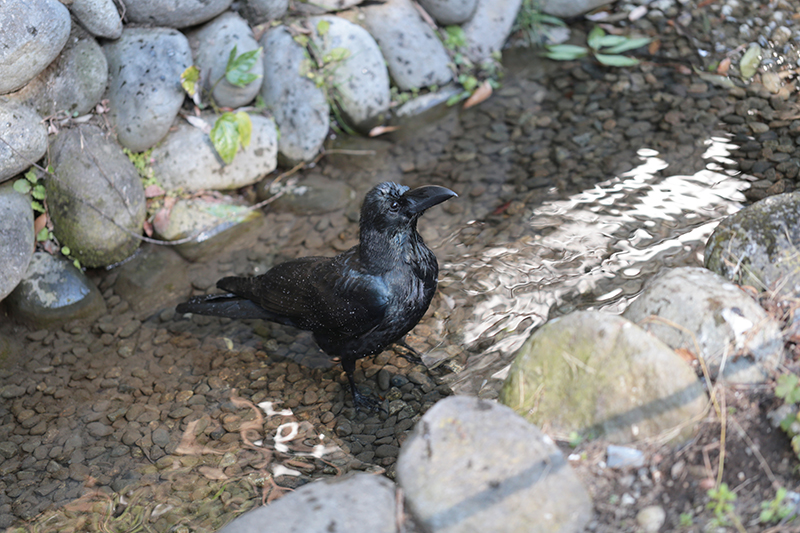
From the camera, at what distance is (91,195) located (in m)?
4.55

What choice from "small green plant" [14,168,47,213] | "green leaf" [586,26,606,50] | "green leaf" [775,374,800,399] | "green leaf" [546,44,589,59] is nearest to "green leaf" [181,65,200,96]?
"small green plant" [14,168,47,213]

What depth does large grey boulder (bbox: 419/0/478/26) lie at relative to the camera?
6086 millimetres

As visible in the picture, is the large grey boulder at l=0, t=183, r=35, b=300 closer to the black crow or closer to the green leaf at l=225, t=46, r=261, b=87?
the green leaf at l=225, t=46, r=261, b=87

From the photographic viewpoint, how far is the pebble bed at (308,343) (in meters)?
3.33

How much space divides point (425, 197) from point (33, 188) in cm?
302

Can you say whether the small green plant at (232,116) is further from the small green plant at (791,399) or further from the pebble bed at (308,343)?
the small green plant at (791,399)

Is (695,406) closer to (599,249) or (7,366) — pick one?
(599,249)

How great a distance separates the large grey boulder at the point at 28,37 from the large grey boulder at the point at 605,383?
372 cm

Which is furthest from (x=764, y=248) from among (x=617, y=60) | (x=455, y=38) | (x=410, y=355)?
(x=455, y=38)

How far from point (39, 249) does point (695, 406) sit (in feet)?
14.6

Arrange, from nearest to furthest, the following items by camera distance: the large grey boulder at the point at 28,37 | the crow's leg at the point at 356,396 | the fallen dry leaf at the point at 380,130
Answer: the crow's leg at the point at 356,396, the large grey boulder at the point at 28,37, the fallen dry leaf at the point at 380,130

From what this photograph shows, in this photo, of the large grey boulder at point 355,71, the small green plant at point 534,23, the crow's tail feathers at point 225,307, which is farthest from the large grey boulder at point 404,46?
the crow's tail feathers at point 225,307

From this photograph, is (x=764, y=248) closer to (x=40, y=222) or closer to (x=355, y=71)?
(x=355, y=71)

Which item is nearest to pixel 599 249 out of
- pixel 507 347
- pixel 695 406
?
pixel 507 347
